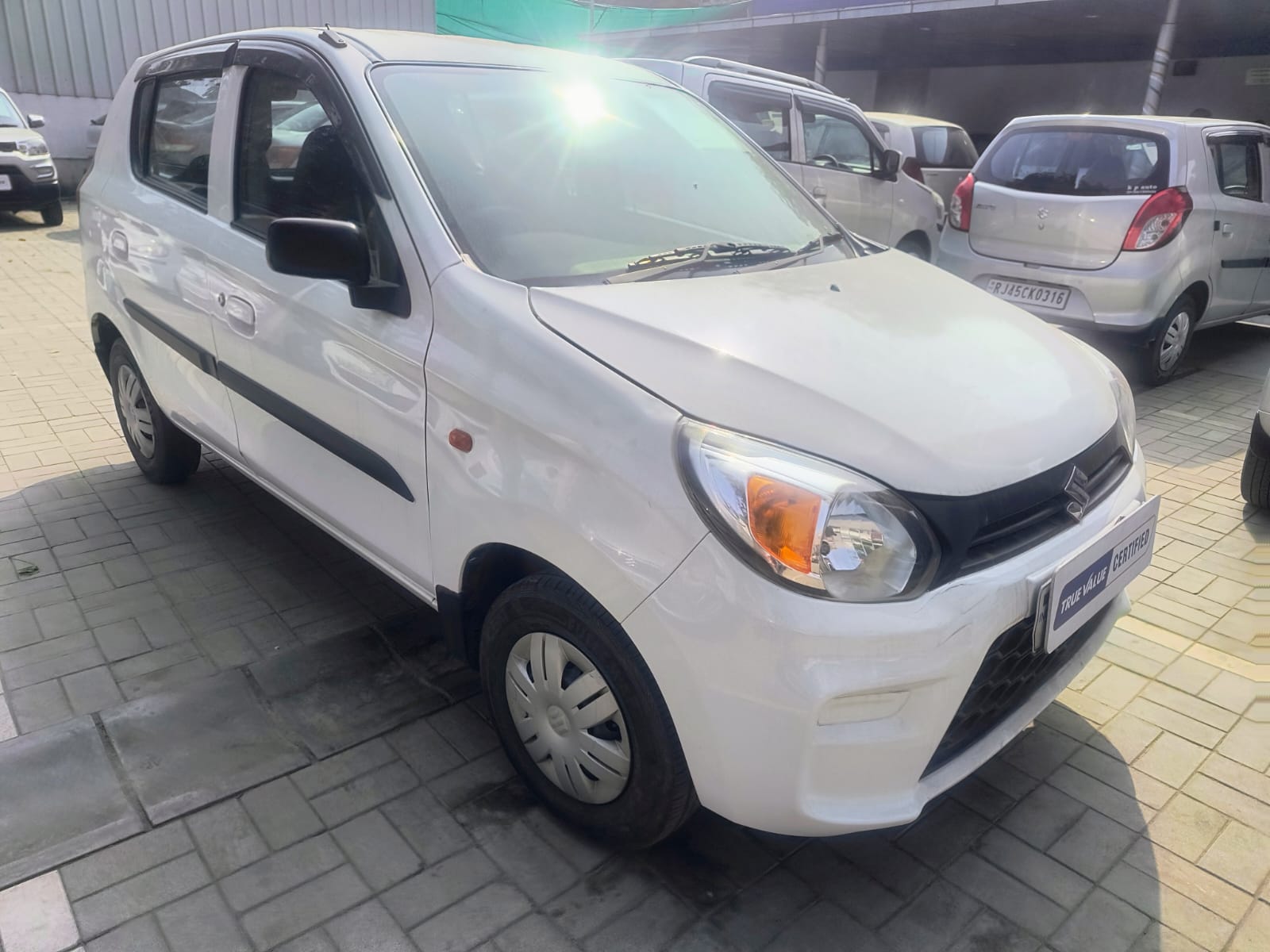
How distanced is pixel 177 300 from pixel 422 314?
1568 mm

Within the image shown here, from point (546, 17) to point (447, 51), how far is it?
1705 cm

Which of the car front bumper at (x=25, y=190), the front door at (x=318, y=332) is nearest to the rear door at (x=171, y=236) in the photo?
the front door at (x=318, y=332)

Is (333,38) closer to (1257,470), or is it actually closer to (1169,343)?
(1257,470)

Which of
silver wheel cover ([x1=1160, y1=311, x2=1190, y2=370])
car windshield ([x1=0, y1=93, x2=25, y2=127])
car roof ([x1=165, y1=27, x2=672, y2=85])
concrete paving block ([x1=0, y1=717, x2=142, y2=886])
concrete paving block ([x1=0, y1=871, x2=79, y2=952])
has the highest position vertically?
car roof ([x1=165, y1=27, x2=672, y2=85])

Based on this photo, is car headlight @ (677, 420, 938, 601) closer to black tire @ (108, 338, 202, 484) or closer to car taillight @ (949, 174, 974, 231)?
black tire @ (108, 338, 202, 484)

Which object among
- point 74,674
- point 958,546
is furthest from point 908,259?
point 74,674

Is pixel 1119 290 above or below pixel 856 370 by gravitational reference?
below

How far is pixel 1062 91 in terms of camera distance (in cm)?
1955

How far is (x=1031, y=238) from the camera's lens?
20.6ft

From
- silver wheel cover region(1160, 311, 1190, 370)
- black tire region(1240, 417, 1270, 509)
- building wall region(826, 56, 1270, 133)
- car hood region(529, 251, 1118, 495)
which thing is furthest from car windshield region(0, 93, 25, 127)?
building wall region(826, 56, 1270, 133)

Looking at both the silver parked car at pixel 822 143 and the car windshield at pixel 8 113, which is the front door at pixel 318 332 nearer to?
the silver parked car at pixel 822 143

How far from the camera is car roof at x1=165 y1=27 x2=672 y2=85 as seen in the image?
271cm

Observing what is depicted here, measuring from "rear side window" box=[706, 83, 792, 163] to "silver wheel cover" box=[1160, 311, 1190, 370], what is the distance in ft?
9.81

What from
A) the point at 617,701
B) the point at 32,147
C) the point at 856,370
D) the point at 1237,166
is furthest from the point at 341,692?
the point at 32,147
